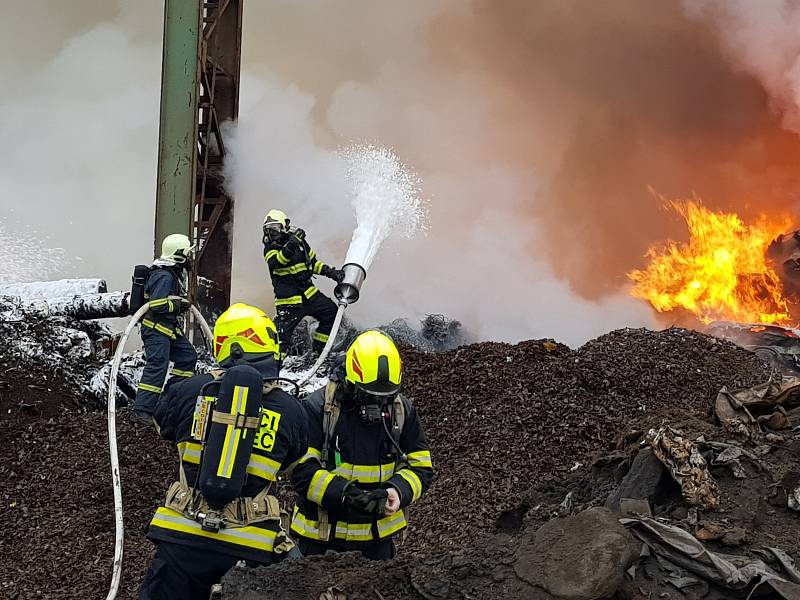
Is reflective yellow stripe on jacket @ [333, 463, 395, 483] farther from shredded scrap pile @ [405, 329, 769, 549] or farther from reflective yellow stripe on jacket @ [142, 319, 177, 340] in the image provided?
reflective yellow stripe on jacket @ [142, 319, 177, 340]

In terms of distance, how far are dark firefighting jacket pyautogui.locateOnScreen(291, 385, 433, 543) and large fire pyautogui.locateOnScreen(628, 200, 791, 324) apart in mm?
11213

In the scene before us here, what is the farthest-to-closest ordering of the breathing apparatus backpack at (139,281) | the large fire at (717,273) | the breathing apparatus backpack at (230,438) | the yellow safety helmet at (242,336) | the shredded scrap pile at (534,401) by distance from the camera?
the large fire at (717,273)
the breathing apparatus backpack at (139,281)
the shredded scrap pile at (534,401)
the yellow safety helmet at (242,336)
the breathing apparatus backpack at (230,438)

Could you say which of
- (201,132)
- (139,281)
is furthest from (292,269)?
(201,132)

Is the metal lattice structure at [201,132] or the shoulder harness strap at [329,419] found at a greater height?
the metal lattice structure at [201,132]

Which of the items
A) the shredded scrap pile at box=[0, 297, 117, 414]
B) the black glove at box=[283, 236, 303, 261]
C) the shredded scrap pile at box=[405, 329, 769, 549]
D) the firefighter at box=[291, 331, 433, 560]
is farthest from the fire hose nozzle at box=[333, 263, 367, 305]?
the firefighter at box=[291, 331, 433, 560]

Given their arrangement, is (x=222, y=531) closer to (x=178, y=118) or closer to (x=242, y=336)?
(x=242, y=336)

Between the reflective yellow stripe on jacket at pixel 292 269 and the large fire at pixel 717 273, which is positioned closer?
the reflective yellow stripe on jacket at pixel 292 269

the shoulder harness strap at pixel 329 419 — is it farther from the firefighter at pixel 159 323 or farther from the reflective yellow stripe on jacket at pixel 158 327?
the reflective yellow stripe on jacket at pixel 158 327

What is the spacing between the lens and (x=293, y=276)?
8.96 metres

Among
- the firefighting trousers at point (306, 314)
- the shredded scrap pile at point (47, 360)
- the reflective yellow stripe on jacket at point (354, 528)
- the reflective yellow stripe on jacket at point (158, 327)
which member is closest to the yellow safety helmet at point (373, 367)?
the reflective yellow stripe on jacket at point (354, 528)

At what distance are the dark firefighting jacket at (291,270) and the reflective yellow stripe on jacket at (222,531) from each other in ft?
18.1

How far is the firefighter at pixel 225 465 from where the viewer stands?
10.7ft

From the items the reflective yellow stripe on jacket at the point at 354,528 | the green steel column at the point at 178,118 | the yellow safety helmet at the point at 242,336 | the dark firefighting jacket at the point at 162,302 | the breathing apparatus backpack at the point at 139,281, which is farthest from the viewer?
the green steel column at the point at 178,118

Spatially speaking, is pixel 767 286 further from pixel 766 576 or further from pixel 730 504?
pixel 766 576
